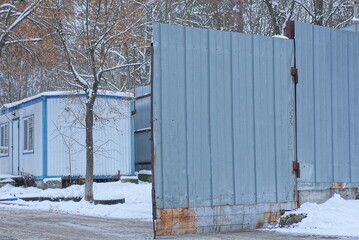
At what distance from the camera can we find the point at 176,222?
339 inches

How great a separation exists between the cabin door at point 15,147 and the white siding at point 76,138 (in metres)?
3.38

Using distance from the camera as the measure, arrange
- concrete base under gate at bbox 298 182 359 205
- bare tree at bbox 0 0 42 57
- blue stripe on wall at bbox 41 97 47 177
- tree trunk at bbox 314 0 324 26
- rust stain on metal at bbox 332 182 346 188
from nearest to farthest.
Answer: concrete base under gate at bbox 298 182 359 205 → rust stain on metal at bbox 332 182 346 188 → bare tree at bbox 0 0 42 57 → blue stripe on wall at bbox 41 97 47 177 → tree trunk at bbox 314 0 324 26

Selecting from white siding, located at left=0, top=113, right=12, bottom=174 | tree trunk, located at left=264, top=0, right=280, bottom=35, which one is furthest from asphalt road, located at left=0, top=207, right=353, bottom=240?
tree trunk, located at left=264, top=0, right=280, bottom=35

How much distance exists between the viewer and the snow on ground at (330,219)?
8.98m

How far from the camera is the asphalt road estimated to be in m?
8.80

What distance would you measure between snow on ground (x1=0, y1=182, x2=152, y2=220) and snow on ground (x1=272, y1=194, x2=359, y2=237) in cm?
440

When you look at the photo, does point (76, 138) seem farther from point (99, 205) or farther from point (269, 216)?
point (269, 216)

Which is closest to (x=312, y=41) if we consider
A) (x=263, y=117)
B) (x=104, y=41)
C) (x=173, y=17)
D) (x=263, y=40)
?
(x=263, y=40)

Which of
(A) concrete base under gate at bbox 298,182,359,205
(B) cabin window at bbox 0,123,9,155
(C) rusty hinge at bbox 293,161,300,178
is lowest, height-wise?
(A) concrete base under gate at bbox 298,182,359,205

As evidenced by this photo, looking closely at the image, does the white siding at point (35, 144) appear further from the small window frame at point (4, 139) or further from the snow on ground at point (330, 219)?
the snow on ground at point (330, 219)

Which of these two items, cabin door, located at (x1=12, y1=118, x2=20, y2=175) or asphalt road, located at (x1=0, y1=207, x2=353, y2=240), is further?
cabin door, located at (x1=12, y1=118, x2=20, y2=175)

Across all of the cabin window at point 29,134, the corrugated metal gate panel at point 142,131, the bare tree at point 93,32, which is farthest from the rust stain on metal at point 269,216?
the corrugated metal gate panel at point 142,131

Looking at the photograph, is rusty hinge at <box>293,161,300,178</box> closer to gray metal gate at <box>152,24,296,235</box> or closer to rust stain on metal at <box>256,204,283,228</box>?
gray metal gate at <box>152,24,296,235</box>

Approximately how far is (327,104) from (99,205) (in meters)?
7.44
